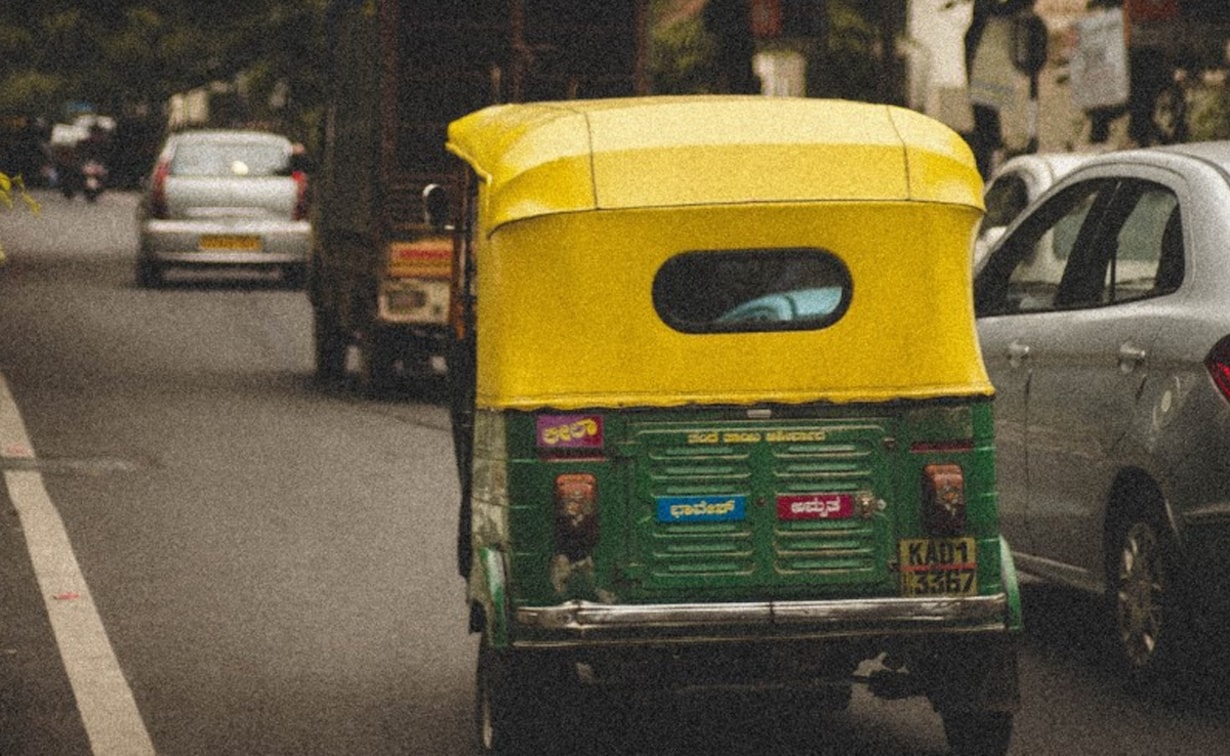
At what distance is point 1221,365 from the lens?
823 centimetres

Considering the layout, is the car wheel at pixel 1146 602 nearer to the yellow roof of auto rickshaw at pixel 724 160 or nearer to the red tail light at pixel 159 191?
the yellow roof of auto rickshaw at pixel 724 160

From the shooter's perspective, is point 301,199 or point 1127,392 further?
point 301,199

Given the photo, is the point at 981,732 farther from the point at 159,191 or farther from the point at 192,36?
the point at 192,36

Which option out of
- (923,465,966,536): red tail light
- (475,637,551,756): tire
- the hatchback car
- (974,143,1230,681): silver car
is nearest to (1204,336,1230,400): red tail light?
(974,143,1230,681): silver car

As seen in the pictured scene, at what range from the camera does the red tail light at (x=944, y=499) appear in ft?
24.1

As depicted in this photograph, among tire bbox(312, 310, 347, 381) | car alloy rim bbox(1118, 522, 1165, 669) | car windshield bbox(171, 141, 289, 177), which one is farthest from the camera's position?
car windshield bbox(171, 141, 289, 177)

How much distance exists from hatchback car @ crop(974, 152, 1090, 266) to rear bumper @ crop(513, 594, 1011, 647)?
31.2ft

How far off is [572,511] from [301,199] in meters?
24.3

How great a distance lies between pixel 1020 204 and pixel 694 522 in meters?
10.4

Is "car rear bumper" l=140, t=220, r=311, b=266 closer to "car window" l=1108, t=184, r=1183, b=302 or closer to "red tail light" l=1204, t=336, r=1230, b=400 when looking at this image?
"car window" l=1108, t=184, r=1183, b=302

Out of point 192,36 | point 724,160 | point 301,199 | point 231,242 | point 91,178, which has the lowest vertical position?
point 91,178

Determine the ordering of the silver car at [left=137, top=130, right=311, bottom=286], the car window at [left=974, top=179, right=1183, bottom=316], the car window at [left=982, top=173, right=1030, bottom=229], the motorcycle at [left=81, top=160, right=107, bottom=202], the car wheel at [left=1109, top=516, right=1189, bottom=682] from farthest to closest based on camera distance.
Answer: the motorcycle at [left=81, top=160, right=107, bottom=202], the silver car at [left=137, top=130, right=311, bottom=286], the car window at [left=982, top=173, right=1030, bottom=229], the car window at [left=974, top=179, right=1183, bottom=316], the car wheel at [left=1109, top=516, right=1189, bottom=682]

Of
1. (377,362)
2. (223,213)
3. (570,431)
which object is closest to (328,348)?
(377,362)

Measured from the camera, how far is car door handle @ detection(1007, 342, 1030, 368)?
9.66 meters
